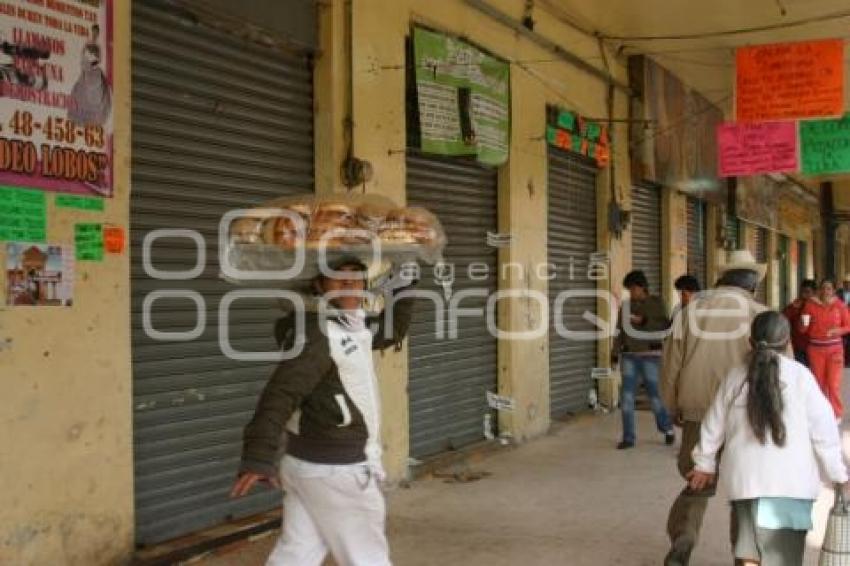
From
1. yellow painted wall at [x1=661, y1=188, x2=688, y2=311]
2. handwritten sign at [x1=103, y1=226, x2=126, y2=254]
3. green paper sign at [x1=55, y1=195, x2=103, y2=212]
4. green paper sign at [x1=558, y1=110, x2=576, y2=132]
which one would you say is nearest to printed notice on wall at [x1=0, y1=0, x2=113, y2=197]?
green paper sign at [x1=55, y1=195, x2=103, y2=212]

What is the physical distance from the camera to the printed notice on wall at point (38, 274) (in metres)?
4.14

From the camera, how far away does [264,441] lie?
3.22 metres

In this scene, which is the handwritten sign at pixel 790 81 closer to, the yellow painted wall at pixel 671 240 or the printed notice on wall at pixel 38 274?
the yellow painted wall at pixel 671 240

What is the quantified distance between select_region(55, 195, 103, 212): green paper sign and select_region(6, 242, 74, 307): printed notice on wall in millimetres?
209

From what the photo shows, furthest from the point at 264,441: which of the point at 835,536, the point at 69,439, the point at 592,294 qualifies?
the point at 592,294

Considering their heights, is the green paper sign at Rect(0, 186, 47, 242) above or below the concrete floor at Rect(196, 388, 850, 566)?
above

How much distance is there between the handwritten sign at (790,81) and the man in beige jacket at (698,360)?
20.2ft

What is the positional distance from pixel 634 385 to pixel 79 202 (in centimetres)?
587

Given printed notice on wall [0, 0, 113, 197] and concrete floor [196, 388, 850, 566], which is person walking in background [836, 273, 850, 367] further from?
printed notice on wall [0, 0, 113, 197]

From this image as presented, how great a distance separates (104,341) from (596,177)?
7.81 meters

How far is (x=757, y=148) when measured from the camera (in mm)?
12875

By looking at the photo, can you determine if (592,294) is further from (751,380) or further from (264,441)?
(264,441)

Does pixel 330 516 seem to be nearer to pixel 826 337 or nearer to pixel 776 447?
pixel 776 447

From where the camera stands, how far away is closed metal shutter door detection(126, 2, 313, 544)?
508 centimetres
